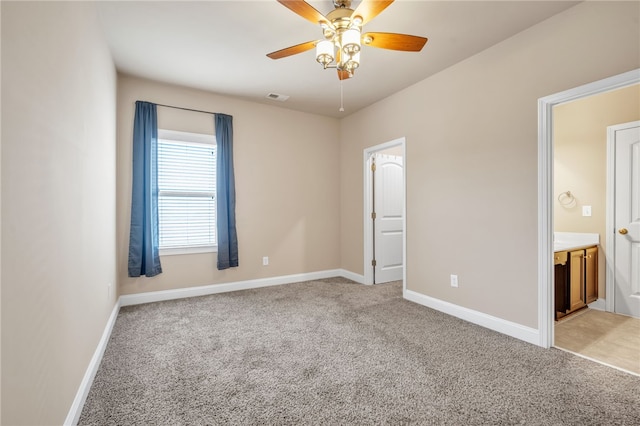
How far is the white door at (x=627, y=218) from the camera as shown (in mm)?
3234

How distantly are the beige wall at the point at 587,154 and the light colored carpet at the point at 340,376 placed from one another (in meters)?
2.04

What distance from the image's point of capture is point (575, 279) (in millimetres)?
3283

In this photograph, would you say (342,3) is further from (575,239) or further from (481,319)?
(575,239)

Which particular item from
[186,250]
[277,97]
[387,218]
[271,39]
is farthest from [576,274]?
[186,250]

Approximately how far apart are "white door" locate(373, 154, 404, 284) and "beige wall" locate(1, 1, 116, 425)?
139 inches

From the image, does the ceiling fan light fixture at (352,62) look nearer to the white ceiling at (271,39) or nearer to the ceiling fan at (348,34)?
the ceiling fan at (348,34)

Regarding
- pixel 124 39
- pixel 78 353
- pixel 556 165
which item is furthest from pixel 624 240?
pixel 124 39

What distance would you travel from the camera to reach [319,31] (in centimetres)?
266

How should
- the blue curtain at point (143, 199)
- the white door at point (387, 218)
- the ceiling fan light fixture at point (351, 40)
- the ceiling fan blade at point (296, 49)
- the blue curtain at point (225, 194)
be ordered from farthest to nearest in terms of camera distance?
the white door at point (387, 218)
the blue curtain at point (225, 194)
the blue curtain at point (143, 199)
the ceiling fan blade at point (296, 49)
the ceiling fan light fixture at point (351, 40)

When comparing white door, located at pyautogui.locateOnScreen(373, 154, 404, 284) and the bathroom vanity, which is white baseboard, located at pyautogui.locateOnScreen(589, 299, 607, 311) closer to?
the bathroom vanity

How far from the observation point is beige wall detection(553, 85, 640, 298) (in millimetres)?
3354

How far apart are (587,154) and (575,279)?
1504 mm

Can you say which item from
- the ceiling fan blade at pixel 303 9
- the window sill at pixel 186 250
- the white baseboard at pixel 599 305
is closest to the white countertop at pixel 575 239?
the white baseboard at pixel 599 305

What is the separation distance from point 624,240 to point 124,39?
5517 millimetres
